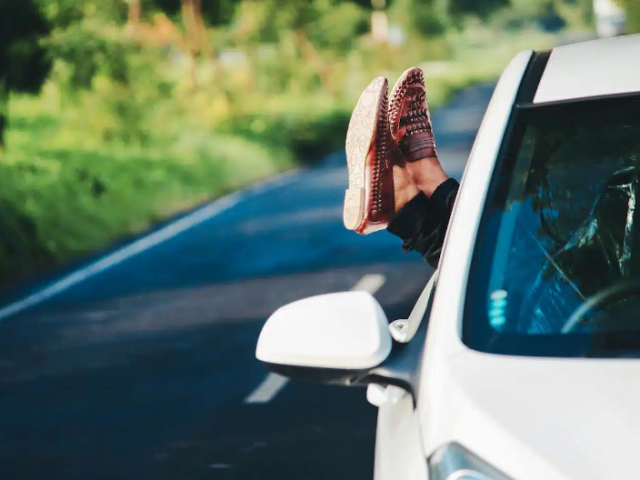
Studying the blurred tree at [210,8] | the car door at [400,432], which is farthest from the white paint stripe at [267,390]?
the blurred tree at [210,8]

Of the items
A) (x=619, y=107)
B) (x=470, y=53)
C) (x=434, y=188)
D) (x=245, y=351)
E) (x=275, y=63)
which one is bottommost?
(x=470, y=53)

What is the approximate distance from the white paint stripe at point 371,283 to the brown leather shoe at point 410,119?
24.6 ft

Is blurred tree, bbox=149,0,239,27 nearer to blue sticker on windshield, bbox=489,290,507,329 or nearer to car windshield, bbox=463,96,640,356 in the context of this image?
car windshield, bbox=463,96,640,356

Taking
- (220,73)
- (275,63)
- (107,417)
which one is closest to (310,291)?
(107,417)

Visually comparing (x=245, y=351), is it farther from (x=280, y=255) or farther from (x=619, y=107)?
(x=619, y=107)

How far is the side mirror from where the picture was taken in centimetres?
266

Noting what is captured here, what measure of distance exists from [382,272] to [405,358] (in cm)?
1000

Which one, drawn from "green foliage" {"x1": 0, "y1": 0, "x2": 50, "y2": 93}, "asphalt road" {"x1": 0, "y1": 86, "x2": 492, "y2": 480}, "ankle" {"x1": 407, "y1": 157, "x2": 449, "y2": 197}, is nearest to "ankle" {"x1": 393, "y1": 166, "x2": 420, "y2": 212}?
"ankle" {"x1": 407, "y1": 157, "x2": 449, "y2": 197}

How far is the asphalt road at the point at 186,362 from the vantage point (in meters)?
6.90

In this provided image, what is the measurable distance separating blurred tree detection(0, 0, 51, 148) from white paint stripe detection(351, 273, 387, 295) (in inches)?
389

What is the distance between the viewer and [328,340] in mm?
2680

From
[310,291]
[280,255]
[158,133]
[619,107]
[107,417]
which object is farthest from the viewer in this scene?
[158,133]

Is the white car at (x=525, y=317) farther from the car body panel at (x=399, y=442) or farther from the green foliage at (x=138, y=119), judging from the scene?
the green foliage at (x=138, y=119)

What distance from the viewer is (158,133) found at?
1079 inches
